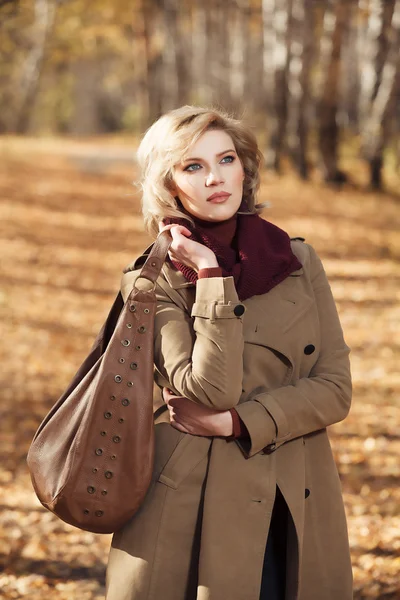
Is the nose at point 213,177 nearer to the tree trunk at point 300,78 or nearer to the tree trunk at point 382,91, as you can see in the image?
the tree trunk at point 382,91

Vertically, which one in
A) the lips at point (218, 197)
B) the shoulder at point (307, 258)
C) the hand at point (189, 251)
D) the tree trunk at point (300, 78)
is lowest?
the shoulder at point (307, 258)

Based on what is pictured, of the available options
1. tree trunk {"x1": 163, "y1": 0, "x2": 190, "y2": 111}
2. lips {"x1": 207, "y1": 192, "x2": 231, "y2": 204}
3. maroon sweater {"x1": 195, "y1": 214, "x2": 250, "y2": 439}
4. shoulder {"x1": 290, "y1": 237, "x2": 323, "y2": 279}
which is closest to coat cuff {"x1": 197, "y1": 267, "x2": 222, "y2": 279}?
maroon sweater {"x1": 195, "y1": 214, "x2": 250, "y2": 439}

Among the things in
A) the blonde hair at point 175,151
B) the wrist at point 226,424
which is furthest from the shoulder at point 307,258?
the wrist at point 226,424

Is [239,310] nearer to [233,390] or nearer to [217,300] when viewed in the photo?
[217,300]

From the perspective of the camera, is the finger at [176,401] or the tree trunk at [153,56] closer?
the finger at [176,401]

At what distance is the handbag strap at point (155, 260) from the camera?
2.31 metres

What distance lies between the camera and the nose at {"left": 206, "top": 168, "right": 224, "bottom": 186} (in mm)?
2338

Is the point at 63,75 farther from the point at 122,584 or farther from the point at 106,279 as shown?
the point at 122,584

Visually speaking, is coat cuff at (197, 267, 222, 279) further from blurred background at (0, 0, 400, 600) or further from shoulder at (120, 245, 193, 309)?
blurred background at (0, 0, 400, 600)

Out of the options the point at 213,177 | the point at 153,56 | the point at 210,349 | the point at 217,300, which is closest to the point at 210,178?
the point at 213,177

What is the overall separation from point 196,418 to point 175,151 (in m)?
0.77

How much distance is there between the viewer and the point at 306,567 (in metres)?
2.51

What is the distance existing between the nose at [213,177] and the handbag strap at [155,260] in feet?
0.67

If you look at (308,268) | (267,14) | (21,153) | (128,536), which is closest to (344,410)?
(308,268)
